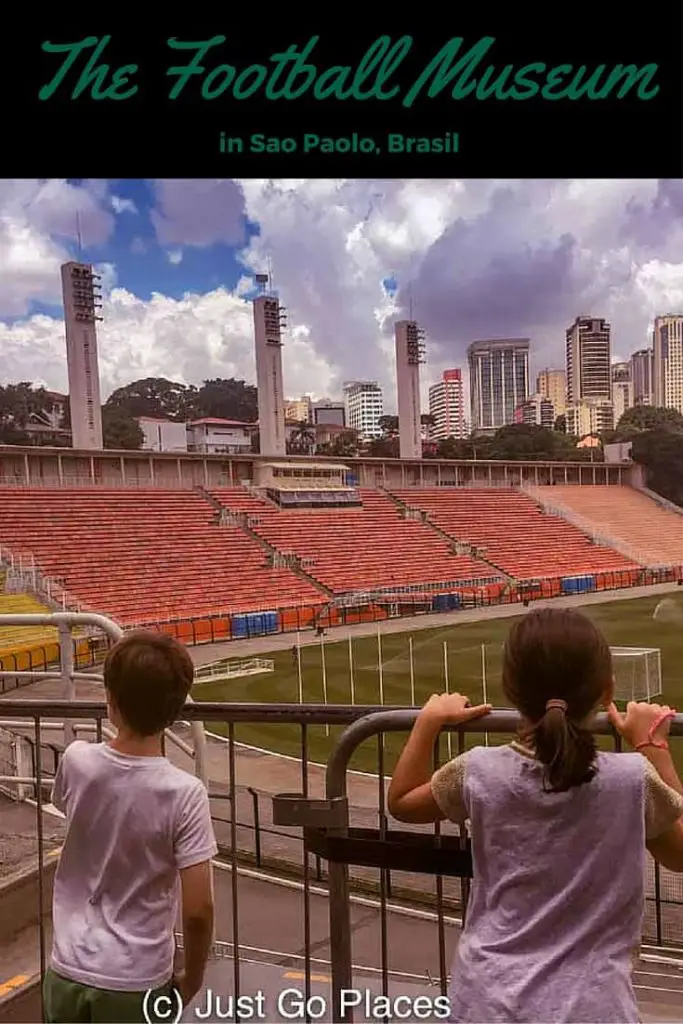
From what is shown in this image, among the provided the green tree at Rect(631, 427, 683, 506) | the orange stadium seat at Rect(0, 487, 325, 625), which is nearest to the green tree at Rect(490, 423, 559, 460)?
the green tree at Rect(631, 427, 683, 506)

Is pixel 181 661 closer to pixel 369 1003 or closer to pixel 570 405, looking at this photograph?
pixel 369 1003

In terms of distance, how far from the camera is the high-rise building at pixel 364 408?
59.3m

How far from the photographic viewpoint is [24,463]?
86.5 feet

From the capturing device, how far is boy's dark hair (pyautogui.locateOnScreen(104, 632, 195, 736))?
1.47m

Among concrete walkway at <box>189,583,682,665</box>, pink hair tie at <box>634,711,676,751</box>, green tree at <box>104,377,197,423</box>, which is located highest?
green tree at <box>104,377,197,423</box>

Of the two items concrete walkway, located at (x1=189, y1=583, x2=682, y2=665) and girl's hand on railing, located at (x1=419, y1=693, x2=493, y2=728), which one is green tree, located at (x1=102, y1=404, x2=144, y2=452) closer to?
concrete walkway, located at (x1=189, y1=583, x2=682, y2=665)

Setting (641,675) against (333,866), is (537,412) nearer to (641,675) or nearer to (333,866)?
(641,675)

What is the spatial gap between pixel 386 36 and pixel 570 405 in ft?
203

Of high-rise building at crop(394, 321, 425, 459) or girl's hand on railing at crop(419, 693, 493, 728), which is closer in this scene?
girl's hand on railing at crop(419, 693, 493, 728)

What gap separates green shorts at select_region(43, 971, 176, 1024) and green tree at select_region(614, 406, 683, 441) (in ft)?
164

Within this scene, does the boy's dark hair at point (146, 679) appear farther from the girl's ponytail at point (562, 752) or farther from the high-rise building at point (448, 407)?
the high-rise building at point (448, 407)

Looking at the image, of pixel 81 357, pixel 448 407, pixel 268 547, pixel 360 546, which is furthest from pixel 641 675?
pixel 448 407

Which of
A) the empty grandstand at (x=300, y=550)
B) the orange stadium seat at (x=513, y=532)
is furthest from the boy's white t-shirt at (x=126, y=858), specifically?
the orange stadium seat at (x=513, y=532)

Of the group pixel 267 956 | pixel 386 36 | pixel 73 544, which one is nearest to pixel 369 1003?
pixel 267 956
